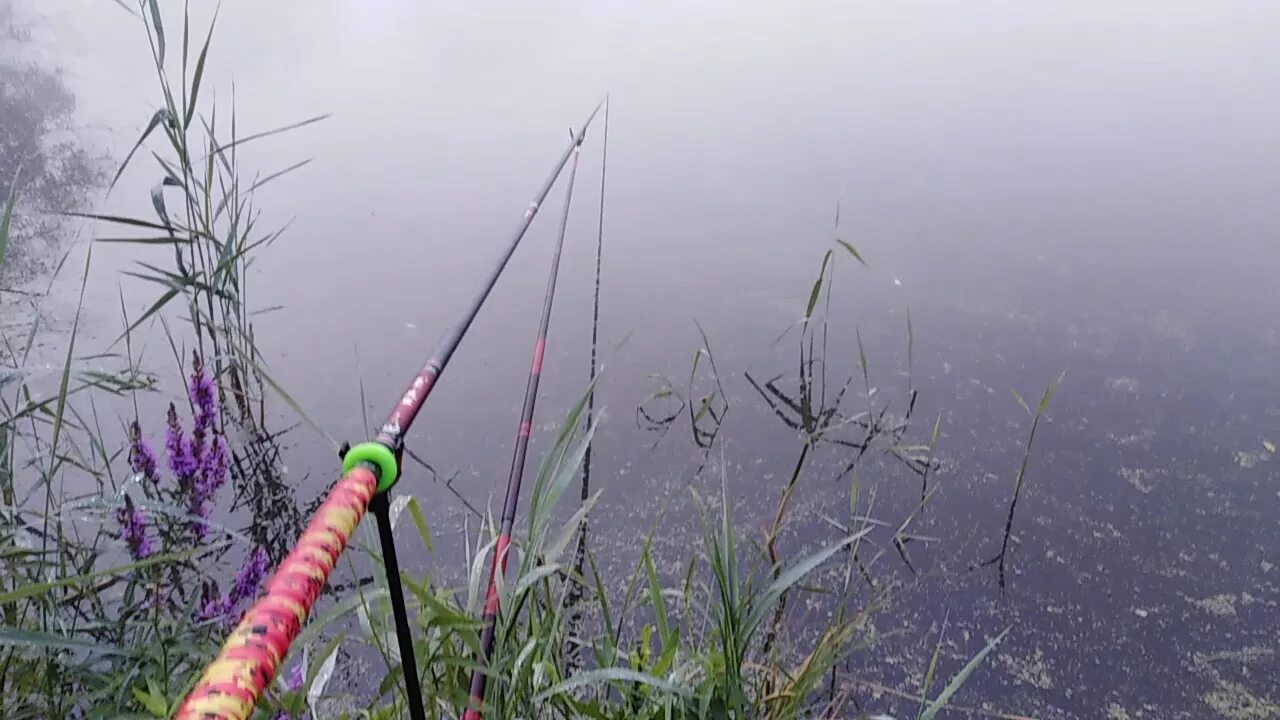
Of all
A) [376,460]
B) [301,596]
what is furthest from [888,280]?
[301,596]

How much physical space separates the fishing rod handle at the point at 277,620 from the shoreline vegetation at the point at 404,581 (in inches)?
15.3

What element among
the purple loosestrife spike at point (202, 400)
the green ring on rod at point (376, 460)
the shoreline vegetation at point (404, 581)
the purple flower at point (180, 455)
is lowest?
the shoreline vegetation at point (404, 581)

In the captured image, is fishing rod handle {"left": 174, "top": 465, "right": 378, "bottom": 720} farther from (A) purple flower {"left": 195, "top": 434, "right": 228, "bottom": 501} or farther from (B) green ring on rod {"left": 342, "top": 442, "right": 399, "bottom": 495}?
(A) purple flower {"left": 195, "top": 434, "right": 228, "bottom": 501}

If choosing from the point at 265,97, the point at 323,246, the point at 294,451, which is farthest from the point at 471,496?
the point at 265,97

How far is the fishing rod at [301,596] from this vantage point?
1.52 feet

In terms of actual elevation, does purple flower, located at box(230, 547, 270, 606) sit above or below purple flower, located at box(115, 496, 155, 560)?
below

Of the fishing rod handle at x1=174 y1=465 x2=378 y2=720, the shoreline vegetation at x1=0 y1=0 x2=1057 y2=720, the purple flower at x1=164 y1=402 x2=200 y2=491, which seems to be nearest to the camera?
the fishing rod handle at x1=174 y1=465 x2=378 y2=720

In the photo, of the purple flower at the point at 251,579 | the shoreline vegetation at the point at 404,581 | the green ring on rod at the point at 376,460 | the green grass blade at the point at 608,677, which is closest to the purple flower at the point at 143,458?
the shoreline vegetation at the point at 404,581

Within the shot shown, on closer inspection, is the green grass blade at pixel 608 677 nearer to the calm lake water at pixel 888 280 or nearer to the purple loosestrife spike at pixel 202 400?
the calm lake water at pixel 888 280

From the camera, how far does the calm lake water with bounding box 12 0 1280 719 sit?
1691 millimetres

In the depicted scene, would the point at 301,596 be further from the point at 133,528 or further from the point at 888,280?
the point at 888,280

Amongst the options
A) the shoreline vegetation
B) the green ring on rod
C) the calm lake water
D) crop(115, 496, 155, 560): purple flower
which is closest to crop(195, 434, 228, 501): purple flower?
the shoreline vegetation

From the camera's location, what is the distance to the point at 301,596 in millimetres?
537

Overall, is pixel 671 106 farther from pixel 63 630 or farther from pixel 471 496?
pixel 63 630
